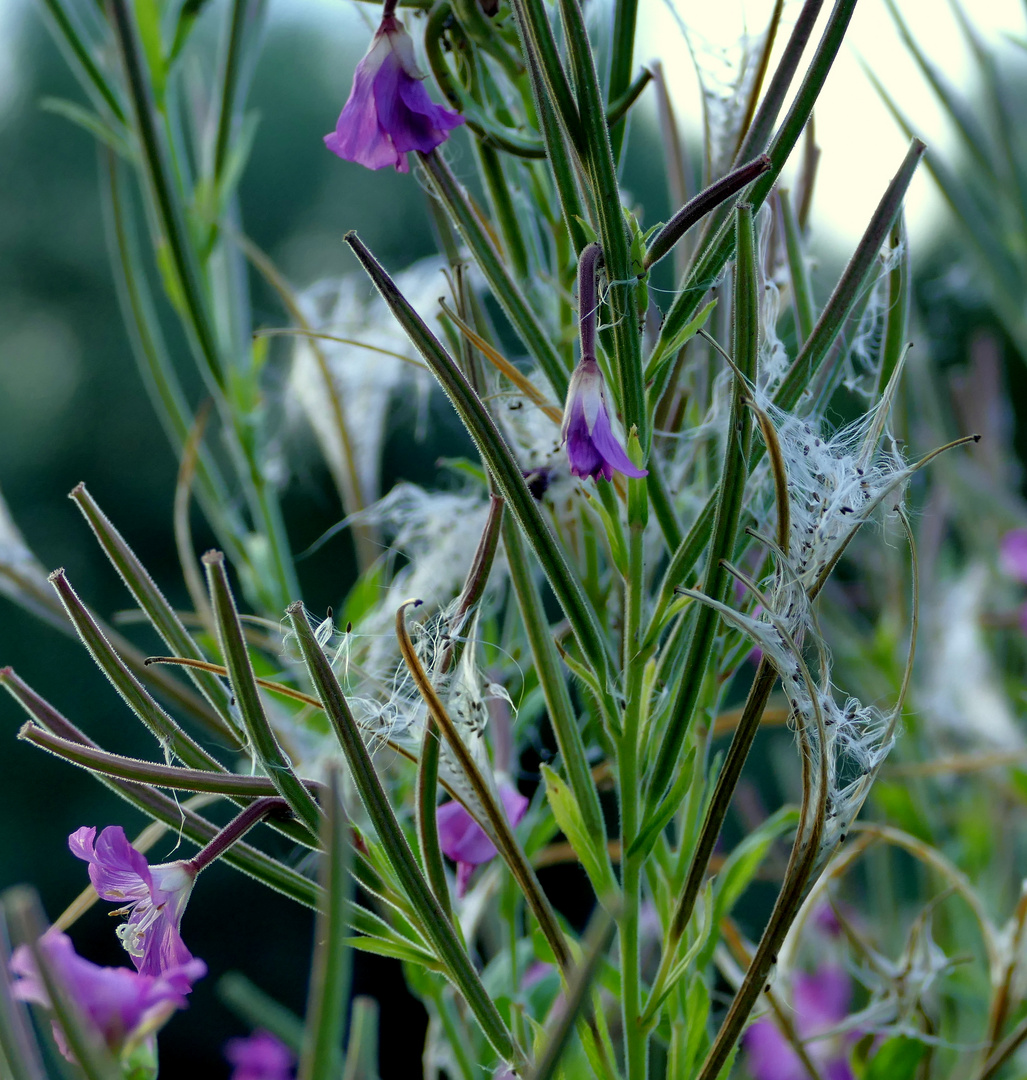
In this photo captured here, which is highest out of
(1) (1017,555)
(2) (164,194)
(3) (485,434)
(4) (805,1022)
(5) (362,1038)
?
(2) (164,194)

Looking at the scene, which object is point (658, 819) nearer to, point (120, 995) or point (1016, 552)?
point (120, 995)

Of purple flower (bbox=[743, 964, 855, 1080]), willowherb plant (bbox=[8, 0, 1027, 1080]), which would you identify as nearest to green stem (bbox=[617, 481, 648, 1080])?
willowherb plant (bbox=[8, 0, 1027, 1080])

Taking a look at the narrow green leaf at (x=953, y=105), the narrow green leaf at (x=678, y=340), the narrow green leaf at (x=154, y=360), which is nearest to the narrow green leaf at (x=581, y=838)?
the narrow green leaf at (x=678, y=340)

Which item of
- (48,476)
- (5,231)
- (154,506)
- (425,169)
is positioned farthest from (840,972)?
(5,231)

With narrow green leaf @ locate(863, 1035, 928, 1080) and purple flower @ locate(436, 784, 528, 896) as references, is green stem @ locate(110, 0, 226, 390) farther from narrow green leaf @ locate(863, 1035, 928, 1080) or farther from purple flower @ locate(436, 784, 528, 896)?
narrow green leaf @ locate(863, 1035, 928, 1080)

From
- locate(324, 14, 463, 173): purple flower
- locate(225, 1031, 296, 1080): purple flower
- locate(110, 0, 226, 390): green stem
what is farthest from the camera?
locate(225, 1031, 296, 1080): purple flower

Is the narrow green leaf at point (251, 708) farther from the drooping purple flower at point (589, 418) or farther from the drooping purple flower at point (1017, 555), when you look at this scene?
the drooping purple flower at point (1017, 555)

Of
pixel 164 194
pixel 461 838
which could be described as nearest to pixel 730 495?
pixel 461 838
